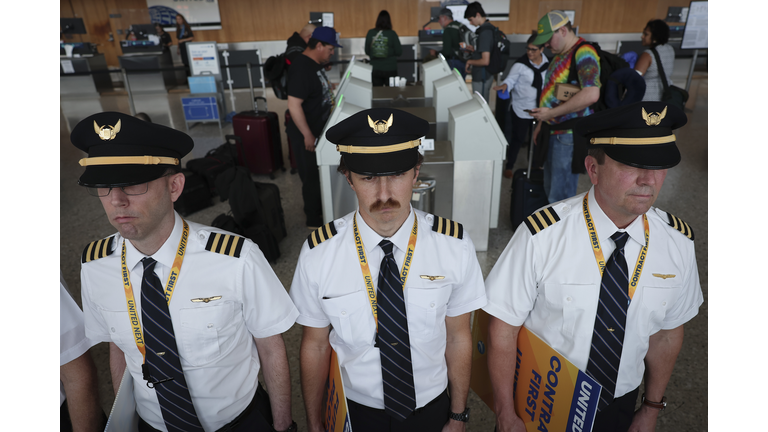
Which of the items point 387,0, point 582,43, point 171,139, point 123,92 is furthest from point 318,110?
point 387,0

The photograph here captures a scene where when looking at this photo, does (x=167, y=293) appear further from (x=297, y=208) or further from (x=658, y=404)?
(x=297, y=208)

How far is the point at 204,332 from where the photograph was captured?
4.10ft

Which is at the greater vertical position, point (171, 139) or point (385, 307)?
point (171, 139)

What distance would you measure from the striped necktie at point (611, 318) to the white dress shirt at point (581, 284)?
20 millimetres

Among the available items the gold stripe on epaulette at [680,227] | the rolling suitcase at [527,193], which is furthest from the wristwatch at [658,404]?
the rolling suitcase at [527,193]

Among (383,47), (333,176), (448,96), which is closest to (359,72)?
(383,47)

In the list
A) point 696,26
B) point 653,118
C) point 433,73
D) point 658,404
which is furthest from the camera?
point 696,26

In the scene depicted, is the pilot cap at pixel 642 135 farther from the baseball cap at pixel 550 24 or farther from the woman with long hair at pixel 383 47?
the woman with long hair at pixel 383 47

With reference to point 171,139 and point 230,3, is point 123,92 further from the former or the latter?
point 171,139

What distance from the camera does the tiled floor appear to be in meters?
2.19

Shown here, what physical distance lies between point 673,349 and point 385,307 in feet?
3.32

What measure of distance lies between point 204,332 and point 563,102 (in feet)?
9.30

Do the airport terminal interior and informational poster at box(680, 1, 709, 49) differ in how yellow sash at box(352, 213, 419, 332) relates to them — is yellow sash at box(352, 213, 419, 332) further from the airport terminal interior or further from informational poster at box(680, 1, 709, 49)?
informational poster at box(680, 1, 709, 49)

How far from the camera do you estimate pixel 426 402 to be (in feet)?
4.43
